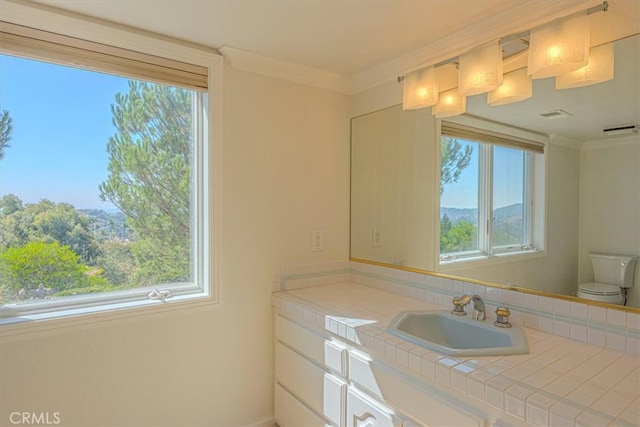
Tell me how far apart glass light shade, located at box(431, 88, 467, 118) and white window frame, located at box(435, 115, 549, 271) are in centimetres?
4

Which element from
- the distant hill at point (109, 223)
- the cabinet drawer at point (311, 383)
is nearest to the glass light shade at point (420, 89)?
the cabinet drawer at point (311, 383)

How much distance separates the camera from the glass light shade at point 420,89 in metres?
1.87

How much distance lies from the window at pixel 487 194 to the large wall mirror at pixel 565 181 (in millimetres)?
43

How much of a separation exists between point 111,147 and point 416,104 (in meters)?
1.55

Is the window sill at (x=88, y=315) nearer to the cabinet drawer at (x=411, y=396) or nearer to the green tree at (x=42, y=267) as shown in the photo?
the green tree at (x=42, y=267)

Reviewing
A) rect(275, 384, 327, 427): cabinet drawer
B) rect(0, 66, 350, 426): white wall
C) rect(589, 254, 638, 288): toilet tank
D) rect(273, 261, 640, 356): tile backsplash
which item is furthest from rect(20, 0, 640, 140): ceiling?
rect(275, 384, 327, 427): cabinet drawer

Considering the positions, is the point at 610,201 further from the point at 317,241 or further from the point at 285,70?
the point at 285,70

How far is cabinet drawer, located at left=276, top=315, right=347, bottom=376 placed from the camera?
1.62 meters

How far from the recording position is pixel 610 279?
1.34 meters

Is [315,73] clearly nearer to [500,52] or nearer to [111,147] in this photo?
[500,52]

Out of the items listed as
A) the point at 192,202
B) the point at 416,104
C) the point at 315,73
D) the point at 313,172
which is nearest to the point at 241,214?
the point at 192,202

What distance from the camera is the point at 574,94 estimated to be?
4.67 feet

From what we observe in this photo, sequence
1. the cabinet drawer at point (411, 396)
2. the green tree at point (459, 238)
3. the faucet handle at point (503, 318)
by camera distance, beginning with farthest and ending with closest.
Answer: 1. the green tree at point (459, 238)
2. the faucet handle at point (503, 318)
3. the cabinet drawer at point (411, 396)

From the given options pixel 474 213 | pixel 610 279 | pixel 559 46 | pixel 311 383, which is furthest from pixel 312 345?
pixel 559 46
